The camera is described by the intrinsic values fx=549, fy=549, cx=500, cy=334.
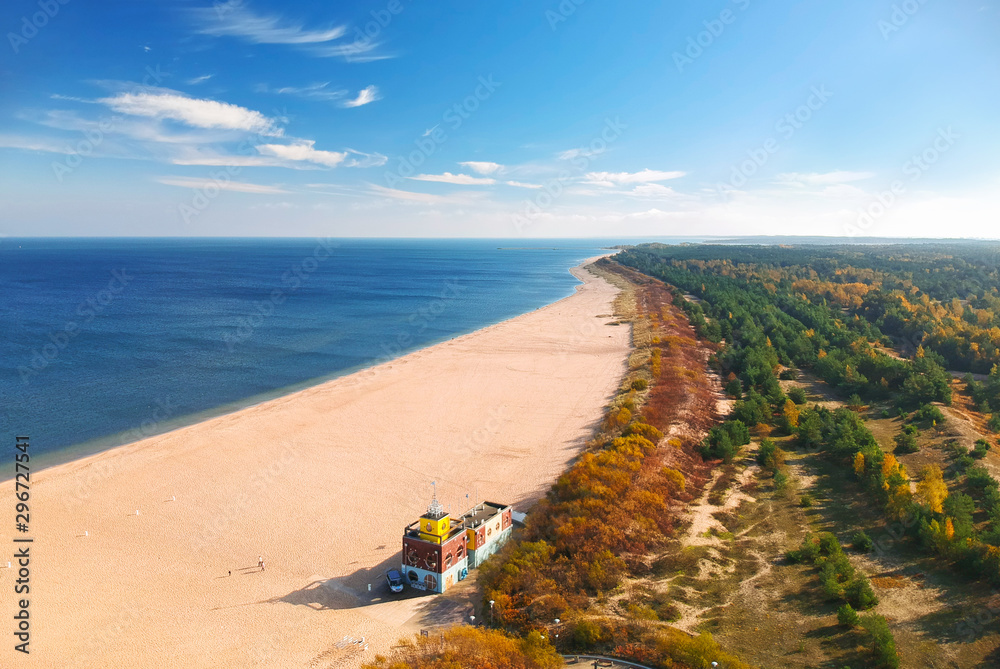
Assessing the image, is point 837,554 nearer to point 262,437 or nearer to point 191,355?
point 262,437

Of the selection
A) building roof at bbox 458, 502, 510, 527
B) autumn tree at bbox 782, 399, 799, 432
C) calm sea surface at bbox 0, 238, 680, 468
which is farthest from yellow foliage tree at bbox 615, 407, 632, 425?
calm sea surface at bbox 0, 238, 680, 468

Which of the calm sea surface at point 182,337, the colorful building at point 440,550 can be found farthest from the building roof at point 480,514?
the calm sea surface at point 182,337

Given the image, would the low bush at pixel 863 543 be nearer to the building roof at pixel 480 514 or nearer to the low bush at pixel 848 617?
the low bush at pixel 848 617

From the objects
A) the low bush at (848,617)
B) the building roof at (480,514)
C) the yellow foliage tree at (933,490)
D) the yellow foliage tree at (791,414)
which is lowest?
the low bush at (848,617)

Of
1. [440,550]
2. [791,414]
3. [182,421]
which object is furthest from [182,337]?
[791,414]

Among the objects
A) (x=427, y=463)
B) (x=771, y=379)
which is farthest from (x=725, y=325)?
(x=427, y=463)

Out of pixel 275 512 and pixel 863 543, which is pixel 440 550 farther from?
pixel 863 543
